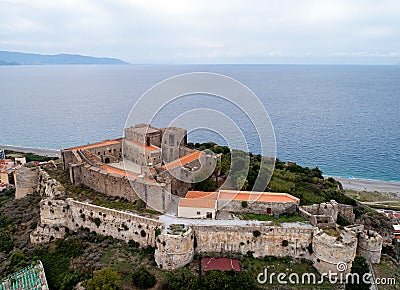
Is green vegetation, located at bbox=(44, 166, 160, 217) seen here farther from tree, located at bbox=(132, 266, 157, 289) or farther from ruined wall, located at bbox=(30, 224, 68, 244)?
tree, located at bbox=(132, 266, 157, 289)

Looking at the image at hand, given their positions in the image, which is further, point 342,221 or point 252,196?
point 342,221

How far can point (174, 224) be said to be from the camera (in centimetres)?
2692

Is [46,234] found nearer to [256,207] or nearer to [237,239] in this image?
[237,239]

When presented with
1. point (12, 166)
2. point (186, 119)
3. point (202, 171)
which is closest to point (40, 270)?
point (202, 171)

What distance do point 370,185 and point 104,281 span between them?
169 ft

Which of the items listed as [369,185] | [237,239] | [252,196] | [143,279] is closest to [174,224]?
[143,279]

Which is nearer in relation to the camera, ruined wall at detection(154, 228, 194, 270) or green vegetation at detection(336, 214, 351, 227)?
ruined wall at detection(154, 228, 194, 270)

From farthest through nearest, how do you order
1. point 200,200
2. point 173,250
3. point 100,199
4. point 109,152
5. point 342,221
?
point 109,152 → point 100,199 → point 342,221 → point 200,200 → point 173,250

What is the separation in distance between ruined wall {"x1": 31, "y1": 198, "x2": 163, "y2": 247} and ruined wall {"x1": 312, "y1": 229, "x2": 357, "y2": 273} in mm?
12245

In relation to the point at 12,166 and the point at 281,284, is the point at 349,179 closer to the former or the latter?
the point at 281,284

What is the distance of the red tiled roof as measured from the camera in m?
24.9

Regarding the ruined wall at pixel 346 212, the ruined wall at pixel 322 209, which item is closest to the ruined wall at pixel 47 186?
the ruined wall at pixel 322 209

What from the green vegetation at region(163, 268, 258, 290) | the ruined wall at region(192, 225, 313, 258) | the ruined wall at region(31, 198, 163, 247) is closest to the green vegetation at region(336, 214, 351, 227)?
the ruined wall at region(192, 225, 313, 258)

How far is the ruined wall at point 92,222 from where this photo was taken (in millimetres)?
27984
